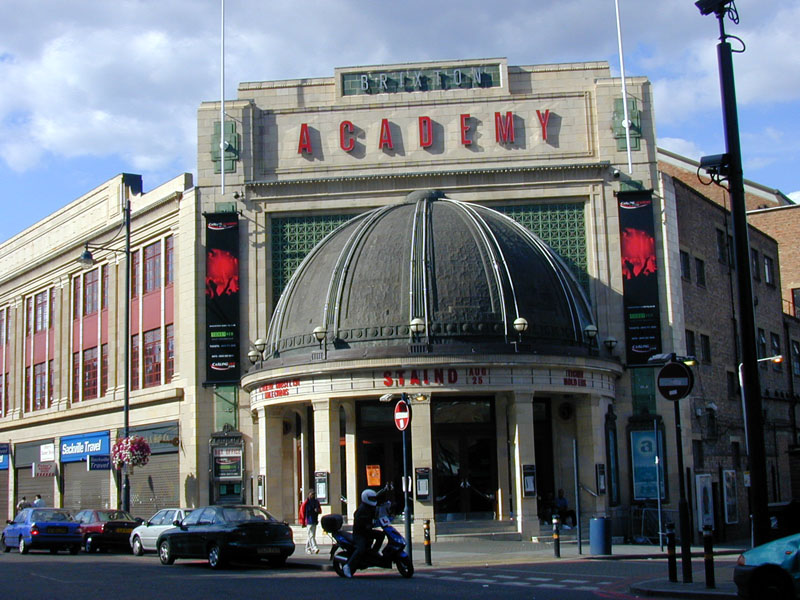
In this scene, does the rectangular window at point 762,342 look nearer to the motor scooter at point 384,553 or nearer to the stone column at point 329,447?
the stone column at point 329,447

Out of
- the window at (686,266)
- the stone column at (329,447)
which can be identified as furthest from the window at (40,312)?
the window at (686,266)

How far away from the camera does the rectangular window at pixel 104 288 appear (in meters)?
47.8

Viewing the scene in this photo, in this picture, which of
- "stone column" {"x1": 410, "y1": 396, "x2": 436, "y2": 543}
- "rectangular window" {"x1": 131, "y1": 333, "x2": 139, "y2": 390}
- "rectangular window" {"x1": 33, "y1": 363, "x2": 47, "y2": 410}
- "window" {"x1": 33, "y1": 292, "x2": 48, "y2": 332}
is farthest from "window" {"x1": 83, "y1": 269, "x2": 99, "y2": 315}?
"stone column" {"x1": 410, "y1": 396, "x2": 436, "y2": 543}

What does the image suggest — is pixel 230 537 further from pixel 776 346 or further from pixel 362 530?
pixel 776 346

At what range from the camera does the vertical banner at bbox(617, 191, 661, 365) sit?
38.0 m

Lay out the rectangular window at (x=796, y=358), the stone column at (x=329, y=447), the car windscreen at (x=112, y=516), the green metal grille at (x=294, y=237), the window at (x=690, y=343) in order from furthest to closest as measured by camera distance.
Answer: the rectangular window at (x=796, y=358), the window at (x=690, y=343), the green metal grille at (x=294, y=237), the stone column at (x=329, y=447), the car windscreen at (x=112, y=516)

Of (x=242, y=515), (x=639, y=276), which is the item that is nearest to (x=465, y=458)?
(x=639, y=276)

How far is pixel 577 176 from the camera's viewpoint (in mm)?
39562

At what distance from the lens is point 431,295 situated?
33.7 m

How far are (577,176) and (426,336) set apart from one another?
10.8m

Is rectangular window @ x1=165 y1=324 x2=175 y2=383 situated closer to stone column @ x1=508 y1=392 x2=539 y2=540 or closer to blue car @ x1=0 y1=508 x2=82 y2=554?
blue car @ x1=0 y1=508 x2=82 y2=554

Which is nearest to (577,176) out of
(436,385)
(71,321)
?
(436,385)

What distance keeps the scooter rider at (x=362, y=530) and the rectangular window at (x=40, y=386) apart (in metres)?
36.7

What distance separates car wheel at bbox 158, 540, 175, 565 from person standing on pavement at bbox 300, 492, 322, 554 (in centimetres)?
464
